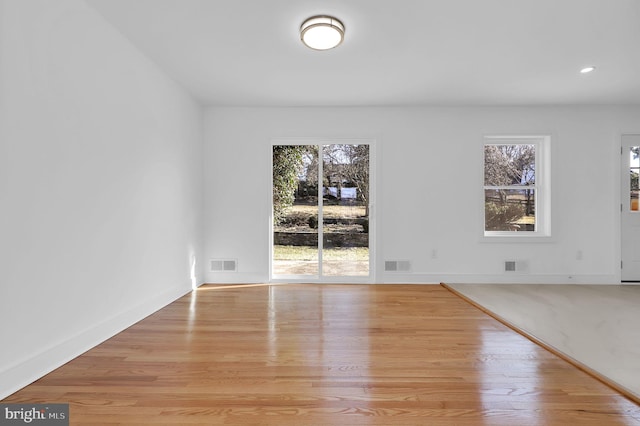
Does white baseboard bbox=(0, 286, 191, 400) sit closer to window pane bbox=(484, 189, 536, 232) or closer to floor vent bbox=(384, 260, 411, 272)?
floor vent bbox=(384, 260, 411, 272)

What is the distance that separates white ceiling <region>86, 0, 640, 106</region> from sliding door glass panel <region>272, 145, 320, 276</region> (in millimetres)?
854

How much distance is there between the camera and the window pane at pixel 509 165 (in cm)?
434

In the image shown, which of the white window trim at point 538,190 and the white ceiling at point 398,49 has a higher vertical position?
the white ceiling at point 398,49

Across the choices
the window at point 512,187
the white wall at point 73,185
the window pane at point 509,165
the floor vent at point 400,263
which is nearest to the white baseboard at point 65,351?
the white wall at point 73,185

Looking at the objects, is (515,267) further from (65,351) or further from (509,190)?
(65,351)

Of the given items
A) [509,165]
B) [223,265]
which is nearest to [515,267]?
[509,165]

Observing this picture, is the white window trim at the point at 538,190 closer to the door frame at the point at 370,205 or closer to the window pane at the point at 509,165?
the window pane at the point at 509,165

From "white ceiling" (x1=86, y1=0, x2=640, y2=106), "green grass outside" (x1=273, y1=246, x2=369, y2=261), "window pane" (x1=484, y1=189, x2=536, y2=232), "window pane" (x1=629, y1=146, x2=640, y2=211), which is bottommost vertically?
"green grass outside" (x1=273, y1=246, x2=369, y2=261)

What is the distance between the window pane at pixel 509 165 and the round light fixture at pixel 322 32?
2.98 meters

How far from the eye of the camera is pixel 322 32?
2.38 meters

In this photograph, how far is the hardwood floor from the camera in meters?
1.49

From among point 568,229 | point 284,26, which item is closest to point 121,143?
point 284,26

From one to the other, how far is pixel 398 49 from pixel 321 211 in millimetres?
2250

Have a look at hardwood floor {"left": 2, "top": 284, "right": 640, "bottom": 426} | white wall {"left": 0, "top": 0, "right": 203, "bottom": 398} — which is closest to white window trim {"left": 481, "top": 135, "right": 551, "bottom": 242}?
hardwood floor {"left": 2, "top": 284, "right": 640, "bottom": 426}
